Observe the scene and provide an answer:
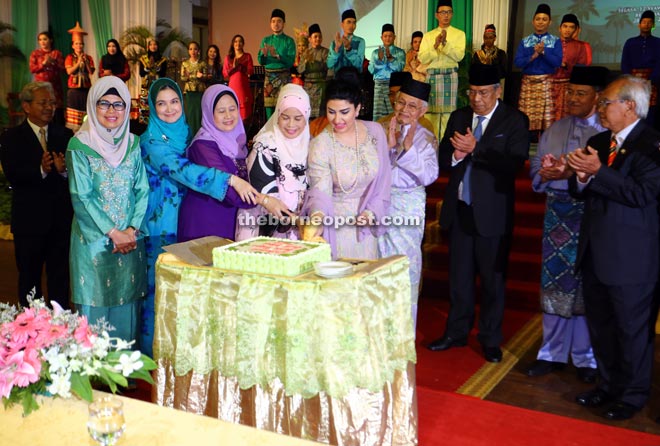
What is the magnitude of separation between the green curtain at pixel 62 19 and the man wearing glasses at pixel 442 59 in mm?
7458

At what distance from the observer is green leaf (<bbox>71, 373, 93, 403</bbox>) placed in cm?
185

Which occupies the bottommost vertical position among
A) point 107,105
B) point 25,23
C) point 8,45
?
point 107,105

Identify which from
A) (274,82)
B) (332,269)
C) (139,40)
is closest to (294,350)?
(332,269)

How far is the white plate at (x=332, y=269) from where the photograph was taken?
238cm

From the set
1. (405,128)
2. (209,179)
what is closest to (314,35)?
(405,128)

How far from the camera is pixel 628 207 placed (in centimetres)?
324

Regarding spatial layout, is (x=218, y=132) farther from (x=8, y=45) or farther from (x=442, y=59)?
(x=8, y=45)

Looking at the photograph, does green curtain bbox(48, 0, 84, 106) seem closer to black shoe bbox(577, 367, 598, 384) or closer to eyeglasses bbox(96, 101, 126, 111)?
eyeglasses bbox(96, 101, 126, 111)

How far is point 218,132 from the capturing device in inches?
142

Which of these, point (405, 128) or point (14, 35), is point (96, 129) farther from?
point (14, 35)

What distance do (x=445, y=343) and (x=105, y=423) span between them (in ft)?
9.79

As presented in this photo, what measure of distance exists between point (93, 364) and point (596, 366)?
291cm

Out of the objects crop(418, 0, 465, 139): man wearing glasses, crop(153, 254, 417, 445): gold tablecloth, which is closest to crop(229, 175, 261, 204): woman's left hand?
crop(153, 254, 417, 445): gold tablecloth

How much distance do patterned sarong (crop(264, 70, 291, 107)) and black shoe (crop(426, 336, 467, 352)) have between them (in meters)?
5.14
